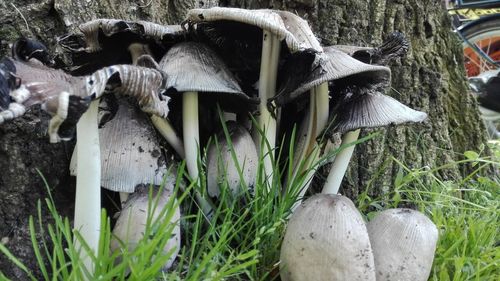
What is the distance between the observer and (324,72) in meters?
1.30

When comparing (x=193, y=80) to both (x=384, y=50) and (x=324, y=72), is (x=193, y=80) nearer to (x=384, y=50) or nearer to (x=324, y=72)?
(x=324, y=72)

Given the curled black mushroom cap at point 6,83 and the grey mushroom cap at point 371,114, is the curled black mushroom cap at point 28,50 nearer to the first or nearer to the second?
the curled black mushroom cap at point 6,83

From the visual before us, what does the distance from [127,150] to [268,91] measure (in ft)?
1.35

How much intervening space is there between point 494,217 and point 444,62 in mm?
796

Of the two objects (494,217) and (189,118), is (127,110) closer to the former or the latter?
(189,118)

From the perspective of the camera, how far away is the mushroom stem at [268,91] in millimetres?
1408

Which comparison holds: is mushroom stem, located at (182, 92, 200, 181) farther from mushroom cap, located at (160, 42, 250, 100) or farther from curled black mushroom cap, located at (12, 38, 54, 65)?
curled black mushroom cap, located at (12, 38, 54, 65)

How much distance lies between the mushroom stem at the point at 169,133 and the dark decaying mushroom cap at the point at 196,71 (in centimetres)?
10

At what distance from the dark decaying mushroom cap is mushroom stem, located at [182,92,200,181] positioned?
7cm

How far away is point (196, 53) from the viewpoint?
1345 mm

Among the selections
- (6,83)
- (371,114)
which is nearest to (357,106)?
(371,114)

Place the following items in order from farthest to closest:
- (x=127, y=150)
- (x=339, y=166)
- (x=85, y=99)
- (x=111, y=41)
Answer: (x=339, y=166), (x=111, y=41), (x=127, y=150), (x=85, y=99)

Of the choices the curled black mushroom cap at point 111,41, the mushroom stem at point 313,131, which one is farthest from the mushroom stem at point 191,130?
the mushroom stem at point 313,131

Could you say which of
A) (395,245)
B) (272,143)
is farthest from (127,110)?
(395,245)
